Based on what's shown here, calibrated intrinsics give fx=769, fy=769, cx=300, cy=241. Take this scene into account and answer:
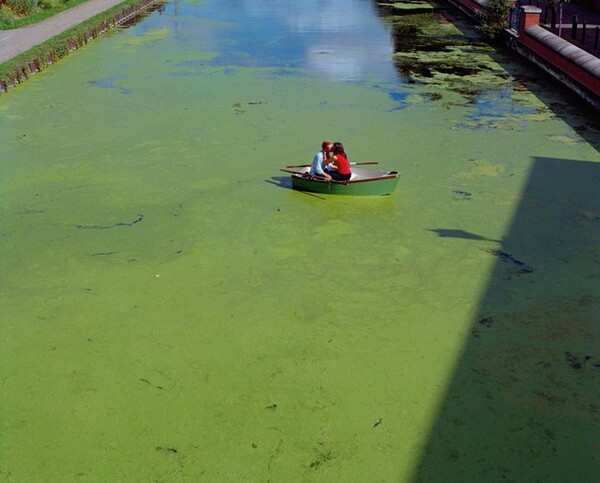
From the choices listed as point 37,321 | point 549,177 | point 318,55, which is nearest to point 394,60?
point 318,55

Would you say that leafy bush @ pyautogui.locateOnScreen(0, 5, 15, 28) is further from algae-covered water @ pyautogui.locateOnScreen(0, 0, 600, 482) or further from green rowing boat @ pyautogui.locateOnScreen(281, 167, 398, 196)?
green rowing boat @ pyautogui.locateOnScreen(281, 167, 398, 196)

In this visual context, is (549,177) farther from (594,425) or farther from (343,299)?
(594,425)

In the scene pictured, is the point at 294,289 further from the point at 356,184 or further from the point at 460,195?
the point at 460,195

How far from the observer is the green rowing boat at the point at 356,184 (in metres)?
11.3

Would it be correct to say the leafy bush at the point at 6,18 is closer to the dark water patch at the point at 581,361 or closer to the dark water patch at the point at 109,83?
the dark water patch at the point at 109,83

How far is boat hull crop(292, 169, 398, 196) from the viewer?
11281 mm

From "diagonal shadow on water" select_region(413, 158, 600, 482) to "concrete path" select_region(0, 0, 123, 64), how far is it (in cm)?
1477

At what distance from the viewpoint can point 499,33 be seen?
22.9m

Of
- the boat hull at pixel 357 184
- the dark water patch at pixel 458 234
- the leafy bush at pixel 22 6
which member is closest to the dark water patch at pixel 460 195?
the boat hull at pixel 357 184

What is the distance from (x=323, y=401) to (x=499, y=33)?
18756 mm

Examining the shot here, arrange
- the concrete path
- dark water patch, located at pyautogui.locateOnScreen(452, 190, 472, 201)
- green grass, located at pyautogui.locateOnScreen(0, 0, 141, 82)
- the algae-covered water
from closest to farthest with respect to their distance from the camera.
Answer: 1. the algae-covered water
2. dark water patch, located at pyautogui.locateOnScreen(452, 190, 472, 201)
3. green grass, located at pyautogui.locateOnScreen(0, 0, 141, 82)
4. the concrete path

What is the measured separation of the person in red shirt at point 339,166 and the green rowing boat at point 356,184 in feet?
0.42

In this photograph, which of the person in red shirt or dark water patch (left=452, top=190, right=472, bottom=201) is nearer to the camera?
dark water patch (left=452, top=190, right=472, bottom=201)

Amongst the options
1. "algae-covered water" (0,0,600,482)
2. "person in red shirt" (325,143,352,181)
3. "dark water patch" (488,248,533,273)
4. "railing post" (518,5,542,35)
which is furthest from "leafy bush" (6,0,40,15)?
"dark water patch" (488,248,533,273)
